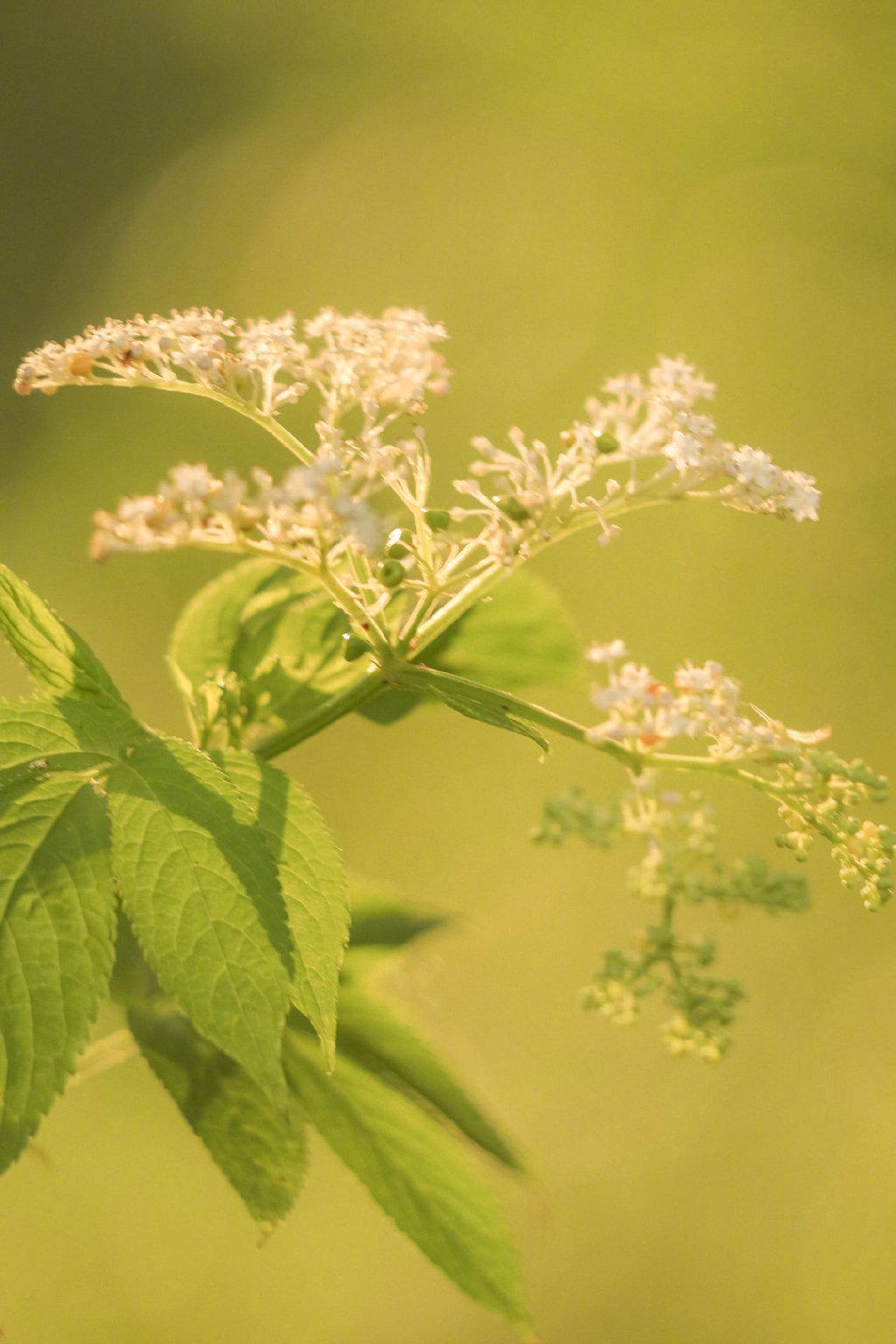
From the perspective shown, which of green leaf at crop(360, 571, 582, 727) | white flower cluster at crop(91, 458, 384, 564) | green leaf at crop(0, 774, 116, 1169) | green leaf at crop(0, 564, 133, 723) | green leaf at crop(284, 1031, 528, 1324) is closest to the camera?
green leaf at crop(0, 774, 116, 1169)

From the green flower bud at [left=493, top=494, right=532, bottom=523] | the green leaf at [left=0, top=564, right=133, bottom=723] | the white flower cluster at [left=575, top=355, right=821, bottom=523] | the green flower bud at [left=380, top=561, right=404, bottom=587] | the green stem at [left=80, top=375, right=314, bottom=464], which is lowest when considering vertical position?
the green leaf at [left=0, top=564, right=133, bottom=723]

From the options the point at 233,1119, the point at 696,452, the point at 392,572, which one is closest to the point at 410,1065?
the point at 233,1119

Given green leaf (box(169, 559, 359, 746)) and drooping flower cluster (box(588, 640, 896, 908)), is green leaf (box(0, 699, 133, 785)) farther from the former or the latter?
drooping flower cluster (box(588, 640, 896, 908))

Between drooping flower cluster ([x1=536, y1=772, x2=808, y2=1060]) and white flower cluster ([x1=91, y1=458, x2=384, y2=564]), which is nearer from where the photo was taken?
white flower cluster ([x1=91, y1=458, x2=384, y2=564])

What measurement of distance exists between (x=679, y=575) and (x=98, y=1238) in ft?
10.3

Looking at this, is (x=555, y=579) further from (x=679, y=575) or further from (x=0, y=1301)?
(x=0, y=1301)

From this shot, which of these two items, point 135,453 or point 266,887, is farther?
point 135,453

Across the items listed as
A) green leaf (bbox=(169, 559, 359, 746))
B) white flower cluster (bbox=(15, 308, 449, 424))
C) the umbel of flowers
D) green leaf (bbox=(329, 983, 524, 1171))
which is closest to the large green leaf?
green leaf (bbox=(169, 559, 359, 746))

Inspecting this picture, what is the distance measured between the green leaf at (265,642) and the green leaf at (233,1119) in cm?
32

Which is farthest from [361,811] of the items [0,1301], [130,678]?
[0,1301]

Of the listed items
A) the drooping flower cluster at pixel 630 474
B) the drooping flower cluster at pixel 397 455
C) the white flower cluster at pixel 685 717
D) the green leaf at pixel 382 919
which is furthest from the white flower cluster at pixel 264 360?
the green leaf at pixel 382 919

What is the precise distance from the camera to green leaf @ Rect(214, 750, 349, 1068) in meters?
0.88

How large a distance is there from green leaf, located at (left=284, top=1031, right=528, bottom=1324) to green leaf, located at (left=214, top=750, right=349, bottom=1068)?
38 cm

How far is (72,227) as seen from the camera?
5242 millimetres
